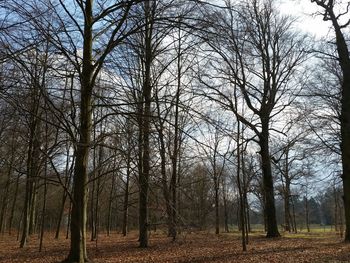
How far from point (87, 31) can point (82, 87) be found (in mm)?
1358

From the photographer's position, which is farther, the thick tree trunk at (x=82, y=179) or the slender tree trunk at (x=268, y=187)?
the slender tree trunk at (x=268, y=187)

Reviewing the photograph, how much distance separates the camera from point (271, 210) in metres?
23.2

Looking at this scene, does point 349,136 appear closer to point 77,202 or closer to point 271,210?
point 271,210

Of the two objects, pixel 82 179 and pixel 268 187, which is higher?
pixel 268 187

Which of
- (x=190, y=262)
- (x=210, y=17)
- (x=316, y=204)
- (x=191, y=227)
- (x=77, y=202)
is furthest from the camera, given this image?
(x=316, y=204)

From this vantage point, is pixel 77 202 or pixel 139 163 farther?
pixel 77 202

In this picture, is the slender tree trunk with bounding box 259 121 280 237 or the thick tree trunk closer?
the thick tree trunk

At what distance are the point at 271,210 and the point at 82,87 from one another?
17.1m

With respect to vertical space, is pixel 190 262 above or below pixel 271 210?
below

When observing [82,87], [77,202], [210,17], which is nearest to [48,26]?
[82,87]

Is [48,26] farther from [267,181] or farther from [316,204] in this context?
[316,204]

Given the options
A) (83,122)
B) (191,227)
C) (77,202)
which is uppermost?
(83,122)

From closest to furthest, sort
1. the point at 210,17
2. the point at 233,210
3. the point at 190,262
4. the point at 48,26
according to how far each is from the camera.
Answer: the point at 210,17
the point at 48,26
the point at 190,262
the point at 233,210

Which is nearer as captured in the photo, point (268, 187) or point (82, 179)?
point (82, 179)
